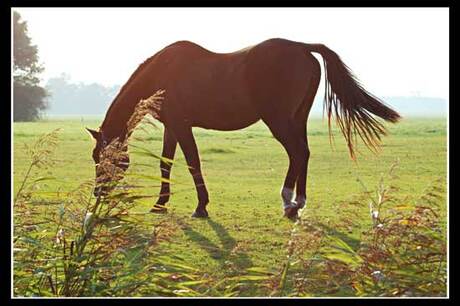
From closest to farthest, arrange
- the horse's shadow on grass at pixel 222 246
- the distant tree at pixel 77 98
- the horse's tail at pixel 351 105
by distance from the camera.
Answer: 1. the horse's shadow on grass at pixel 222 246
2. the horse's tail at pixel 351 105
3. the distant tree at pixel 77 98

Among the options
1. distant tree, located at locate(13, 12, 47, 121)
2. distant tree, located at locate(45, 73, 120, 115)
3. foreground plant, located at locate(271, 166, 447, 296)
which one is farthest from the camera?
distant tree, located at locate(45, 73, 120, 115)

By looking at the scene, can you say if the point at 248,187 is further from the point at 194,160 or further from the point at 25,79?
the point at 25,79

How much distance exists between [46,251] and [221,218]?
2.59 m

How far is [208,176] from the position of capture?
9844 millimetres

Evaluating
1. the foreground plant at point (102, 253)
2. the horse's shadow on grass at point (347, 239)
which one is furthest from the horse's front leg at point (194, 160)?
the foreground plant at point (102, 253)

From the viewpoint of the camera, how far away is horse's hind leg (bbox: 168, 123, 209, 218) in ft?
22.5

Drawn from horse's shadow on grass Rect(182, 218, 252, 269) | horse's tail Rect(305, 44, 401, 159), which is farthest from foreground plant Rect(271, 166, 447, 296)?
horse's tail Rect(305, 44, 401, 159)

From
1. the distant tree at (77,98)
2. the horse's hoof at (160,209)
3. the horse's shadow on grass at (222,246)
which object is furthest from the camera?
the distant tree at (77,98)

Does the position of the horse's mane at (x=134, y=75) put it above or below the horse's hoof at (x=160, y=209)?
above

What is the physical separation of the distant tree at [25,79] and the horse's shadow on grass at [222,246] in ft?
23.8

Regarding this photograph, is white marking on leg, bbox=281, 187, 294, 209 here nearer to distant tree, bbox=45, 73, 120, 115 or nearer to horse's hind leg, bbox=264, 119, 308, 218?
horse's hind leg, bbox=264, 119, 308, 218

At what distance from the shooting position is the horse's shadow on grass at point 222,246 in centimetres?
516

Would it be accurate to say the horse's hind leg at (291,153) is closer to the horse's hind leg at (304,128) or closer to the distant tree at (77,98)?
the horse's hind leg at (304,128)

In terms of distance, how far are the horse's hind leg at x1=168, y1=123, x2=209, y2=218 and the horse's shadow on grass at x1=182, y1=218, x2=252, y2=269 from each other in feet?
0.63
